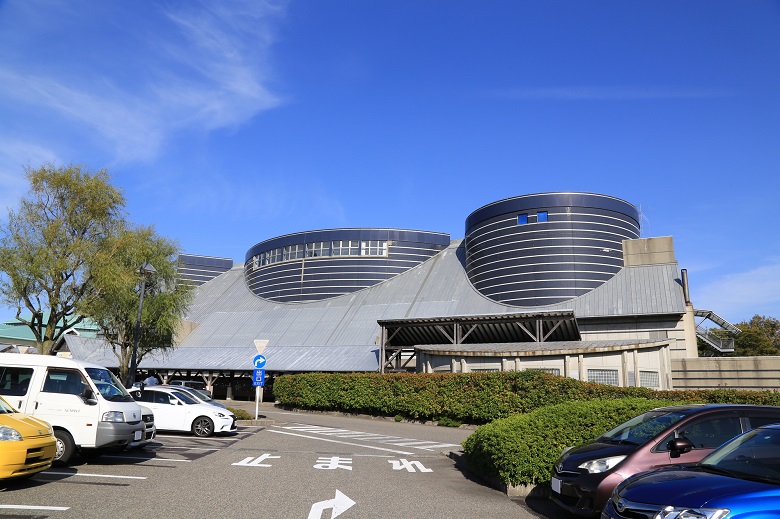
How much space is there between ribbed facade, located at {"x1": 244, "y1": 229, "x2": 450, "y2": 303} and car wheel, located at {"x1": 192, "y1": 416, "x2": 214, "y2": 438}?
36.2 metres

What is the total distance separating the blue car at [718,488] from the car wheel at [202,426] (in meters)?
13.4

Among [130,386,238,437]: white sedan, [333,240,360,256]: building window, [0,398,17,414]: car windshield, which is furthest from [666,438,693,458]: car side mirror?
[333,240,360,256]: building window

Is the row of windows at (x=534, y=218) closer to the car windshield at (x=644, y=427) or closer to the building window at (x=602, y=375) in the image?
the building window at (x=602, y=375)

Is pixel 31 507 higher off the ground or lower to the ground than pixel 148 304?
lower

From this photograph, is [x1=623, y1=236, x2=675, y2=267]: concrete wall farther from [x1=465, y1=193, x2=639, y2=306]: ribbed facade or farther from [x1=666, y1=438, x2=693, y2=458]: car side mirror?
[x1=666, y1=438, x2=693, y2=458]: car side mirror

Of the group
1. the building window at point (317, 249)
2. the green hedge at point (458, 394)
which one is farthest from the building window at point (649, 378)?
the building window at point (317, 249)

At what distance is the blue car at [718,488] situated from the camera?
13.9ft

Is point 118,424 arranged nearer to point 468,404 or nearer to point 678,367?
point 468,404

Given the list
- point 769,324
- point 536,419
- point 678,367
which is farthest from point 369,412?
point 769,324

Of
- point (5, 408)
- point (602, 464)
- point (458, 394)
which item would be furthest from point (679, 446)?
point (458, 394)

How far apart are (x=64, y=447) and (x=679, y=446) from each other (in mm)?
10079

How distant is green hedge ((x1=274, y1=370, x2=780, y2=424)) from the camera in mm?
16984

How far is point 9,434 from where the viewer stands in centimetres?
782

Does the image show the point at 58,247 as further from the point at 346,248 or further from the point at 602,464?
the point at 346,248
